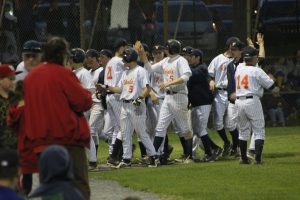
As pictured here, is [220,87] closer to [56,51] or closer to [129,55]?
[129,55]

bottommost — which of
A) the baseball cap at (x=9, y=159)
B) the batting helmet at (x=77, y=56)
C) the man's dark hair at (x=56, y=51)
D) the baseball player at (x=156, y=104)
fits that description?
the baseball player at (x=156, y=104)

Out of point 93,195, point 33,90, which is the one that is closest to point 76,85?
point 33,90

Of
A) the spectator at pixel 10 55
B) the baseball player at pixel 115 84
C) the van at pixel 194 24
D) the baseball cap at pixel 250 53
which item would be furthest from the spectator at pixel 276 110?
the baseball cap at pixel 250 53

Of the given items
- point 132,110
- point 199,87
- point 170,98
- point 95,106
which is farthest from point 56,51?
point 199,87

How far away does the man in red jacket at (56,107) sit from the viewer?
9055mm

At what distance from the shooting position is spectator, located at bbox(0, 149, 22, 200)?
254 inches

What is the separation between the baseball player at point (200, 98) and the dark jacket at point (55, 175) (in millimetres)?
10924

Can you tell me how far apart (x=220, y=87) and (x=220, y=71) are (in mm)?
321

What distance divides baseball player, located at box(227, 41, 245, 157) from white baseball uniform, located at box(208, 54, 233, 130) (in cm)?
14

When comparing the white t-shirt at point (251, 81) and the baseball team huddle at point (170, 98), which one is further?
the baseball team huddle at point (170, 98)

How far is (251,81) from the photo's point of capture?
51.5ft

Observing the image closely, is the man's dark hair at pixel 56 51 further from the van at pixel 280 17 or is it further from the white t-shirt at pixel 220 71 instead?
the van at pixel 280 17

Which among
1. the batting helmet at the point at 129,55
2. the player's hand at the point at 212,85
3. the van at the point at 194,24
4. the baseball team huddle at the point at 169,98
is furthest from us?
the van at the point at 194,24

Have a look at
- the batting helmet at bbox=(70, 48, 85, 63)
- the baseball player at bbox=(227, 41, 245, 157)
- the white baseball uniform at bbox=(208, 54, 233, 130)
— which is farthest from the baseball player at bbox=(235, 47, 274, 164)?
the batting helmet at bbox=(70, 48, 85, 63)
